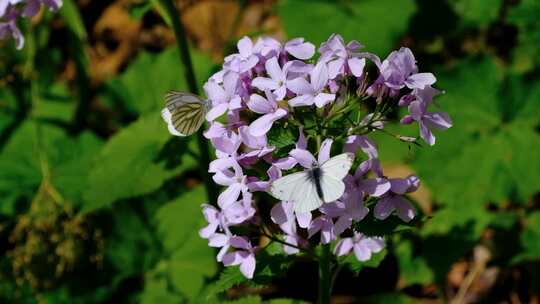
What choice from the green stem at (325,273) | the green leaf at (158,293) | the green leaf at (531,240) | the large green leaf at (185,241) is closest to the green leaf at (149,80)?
the large green leaf at (185,241)

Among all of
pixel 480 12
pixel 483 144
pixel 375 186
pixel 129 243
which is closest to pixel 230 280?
pixel 375 186

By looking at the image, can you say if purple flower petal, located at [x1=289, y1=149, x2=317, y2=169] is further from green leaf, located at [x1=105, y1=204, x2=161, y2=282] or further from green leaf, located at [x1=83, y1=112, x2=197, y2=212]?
green leaf, located at [x1=105, y1=204, x2=161, y2=282]

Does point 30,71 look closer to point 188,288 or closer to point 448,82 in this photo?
point 188,288

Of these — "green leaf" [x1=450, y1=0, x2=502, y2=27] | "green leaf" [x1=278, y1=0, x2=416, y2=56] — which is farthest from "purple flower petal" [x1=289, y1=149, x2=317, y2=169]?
"green leaf" [x1=450, y1=0, x2=502, y2=27]

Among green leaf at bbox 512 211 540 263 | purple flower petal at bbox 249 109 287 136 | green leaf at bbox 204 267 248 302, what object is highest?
purple flower petal at bbox 249 109 287 136

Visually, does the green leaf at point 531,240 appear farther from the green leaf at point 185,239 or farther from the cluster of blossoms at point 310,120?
the cluster of blossoms at point 310,120

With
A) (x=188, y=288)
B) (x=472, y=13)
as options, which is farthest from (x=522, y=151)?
(x=188, y=288)

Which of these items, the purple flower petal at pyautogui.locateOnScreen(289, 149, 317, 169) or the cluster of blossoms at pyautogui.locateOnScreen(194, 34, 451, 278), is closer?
the purple flower petal at pyautogui.locateOnScreen(289, 149, 317, 169)
